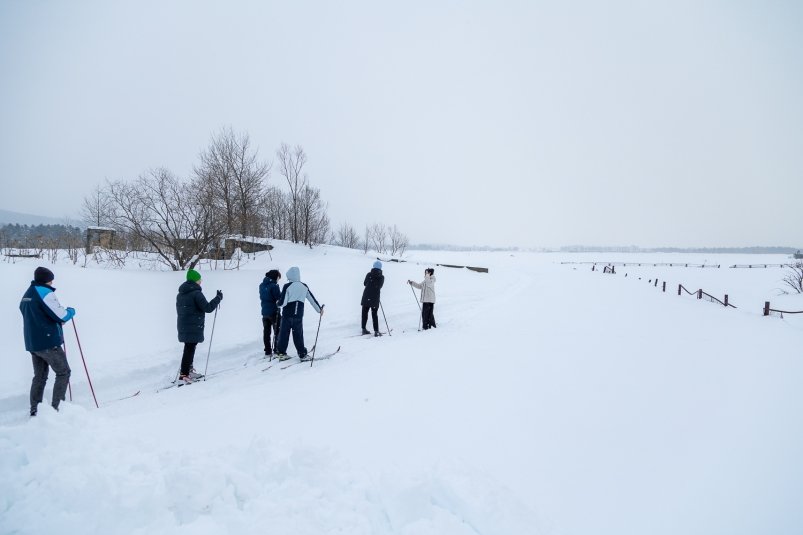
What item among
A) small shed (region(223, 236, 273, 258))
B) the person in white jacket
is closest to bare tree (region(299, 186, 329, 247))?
small shed (region(223, 236, 273, 258))

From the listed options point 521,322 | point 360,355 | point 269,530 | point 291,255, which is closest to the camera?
point 269,530

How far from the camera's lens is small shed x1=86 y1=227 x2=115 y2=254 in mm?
18875

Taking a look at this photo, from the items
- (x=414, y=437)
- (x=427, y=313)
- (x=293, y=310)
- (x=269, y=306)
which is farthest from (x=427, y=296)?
(x=414, y=437)

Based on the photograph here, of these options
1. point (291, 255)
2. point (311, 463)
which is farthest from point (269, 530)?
point (291, 255)

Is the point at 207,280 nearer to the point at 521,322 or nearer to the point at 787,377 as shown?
the point at 521,322

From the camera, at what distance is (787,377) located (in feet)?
19.9

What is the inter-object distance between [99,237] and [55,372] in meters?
21.0

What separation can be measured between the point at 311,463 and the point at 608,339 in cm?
767

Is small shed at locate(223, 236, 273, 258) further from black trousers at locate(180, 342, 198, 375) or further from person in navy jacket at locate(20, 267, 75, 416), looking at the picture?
person in navy jacket at locate(20, 267, 75, 416)

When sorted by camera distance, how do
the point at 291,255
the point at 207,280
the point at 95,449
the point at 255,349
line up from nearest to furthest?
1. the point at 95,449
2. the point at 255,349
3. the point at 207,280
4. the point at 291,255

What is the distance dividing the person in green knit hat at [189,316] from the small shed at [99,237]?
16607 millimetres

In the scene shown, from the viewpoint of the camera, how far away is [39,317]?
454 cm

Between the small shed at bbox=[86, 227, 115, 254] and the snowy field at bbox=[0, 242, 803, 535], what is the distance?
38.1 feet

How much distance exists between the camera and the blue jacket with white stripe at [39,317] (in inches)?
177
